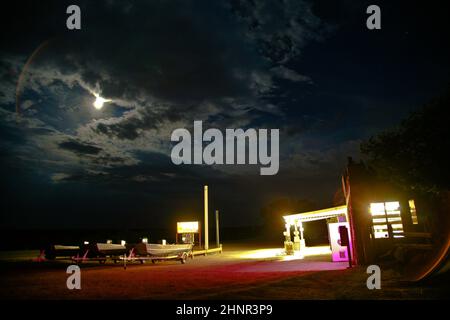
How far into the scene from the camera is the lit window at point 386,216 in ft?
44.8

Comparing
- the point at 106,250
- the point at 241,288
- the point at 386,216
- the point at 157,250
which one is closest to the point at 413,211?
the point at 386,216

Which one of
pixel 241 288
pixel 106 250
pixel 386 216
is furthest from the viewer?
pixel 106 250

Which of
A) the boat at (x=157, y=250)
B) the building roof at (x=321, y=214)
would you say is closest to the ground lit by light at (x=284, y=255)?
the building roof at (x=321, y=214)

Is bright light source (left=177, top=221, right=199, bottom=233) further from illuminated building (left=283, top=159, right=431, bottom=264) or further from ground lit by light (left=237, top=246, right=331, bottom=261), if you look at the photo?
illuminated building (left=283, top=159, right=431, bottom=264)

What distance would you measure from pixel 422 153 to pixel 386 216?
3746 mm

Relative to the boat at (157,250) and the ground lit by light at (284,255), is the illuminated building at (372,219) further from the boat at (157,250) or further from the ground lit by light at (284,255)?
the boat at (157,250)

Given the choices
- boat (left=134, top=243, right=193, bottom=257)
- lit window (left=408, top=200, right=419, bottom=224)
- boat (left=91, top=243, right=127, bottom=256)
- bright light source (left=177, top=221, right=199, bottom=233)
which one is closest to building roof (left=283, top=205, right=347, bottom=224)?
lit window (left=408, top=200, right=419, bottom=224)

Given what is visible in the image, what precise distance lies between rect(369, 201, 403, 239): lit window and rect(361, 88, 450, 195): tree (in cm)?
183

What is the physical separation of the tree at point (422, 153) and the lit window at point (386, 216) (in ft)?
5.99

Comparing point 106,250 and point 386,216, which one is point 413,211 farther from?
point 106,250

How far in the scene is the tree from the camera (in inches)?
525

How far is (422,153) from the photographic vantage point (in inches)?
563

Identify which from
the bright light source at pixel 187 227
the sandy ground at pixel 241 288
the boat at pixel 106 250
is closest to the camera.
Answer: the sandy ground at pixel 241 288

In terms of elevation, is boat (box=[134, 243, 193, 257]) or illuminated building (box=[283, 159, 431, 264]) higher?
illuminated building (box=[283, 159, 431, 264])
